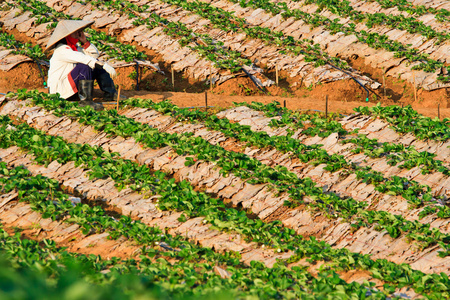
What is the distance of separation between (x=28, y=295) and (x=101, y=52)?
396 inches

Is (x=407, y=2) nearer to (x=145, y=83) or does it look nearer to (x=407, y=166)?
(x=145, y=83)

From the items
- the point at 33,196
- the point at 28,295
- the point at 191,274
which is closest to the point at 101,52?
the point at 33,196

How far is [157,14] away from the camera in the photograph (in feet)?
45.6

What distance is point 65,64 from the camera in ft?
29.9

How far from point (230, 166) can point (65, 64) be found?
13.0 feet

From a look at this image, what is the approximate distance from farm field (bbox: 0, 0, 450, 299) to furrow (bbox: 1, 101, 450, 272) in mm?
22

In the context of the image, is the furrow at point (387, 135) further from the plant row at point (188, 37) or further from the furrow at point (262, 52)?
the plant row at point (188, 37)

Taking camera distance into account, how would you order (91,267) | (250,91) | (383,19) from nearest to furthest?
(91,267) < (250,91) < (383,19)

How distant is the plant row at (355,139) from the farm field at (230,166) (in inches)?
1.0

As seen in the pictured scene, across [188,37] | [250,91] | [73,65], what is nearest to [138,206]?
[73,65]

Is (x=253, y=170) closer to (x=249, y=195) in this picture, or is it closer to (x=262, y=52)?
(x=249, y=195)

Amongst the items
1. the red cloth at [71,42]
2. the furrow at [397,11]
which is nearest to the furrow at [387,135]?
the red cloth at [71,42]

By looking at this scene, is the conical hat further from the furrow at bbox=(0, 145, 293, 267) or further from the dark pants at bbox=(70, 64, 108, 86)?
the furrow at bbox=(0, 145, 293, 267)

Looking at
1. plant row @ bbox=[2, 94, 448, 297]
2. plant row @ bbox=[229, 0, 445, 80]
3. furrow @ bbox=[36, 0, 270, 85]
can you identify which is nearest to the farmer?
plant row @ bbox=[2, 94, 448, 297]
